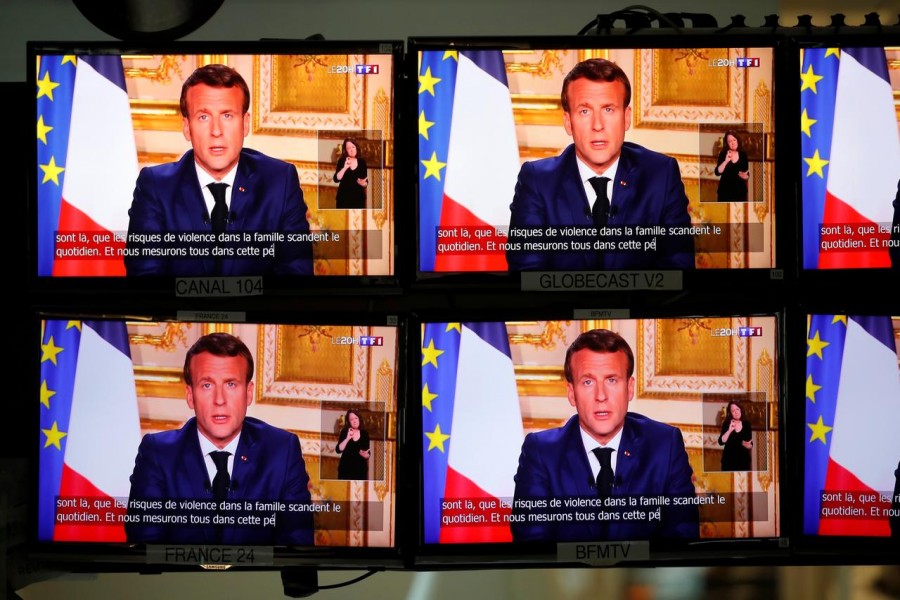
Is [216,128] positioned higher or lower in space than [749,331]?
higher

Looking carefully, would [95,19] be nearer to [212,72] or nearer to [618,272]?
[212,72]

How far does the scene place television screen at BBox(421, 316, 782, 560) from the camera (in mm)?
1646

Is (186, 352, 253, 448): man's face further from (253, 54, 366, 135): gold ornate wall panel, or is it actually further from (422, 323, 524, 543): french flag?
(253, 54, 366, 135): gold ornate wall panel

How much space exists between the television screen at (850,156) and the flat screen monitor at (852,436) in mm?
146

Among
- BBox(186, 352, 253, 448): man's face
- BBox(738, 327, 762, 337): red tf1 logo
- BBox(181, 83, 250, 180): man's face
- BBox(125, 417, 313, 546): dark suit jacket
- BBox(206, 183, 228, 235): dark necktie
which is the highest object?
BBox(181, 83, 250, 180): man's face

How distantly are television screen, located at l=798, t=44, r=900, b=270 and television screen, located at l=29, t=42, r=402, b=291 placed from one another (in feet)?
2.66

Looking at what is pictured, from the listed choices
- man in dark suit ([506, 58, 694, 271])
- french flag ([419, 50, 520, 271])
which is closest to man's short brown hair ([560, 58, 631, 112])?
man in dark suit ([506, 58, 694, 271])

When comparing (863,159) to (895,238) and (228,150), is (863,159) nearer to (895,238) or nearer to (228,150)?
(895,238)

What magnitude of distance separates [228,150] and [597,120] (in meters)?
0.72

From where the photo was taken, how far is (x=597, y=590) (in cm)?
222

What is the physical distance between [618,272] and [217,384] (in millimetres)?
803

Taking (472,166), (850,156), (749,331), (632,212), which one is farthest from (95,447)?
(850,156)

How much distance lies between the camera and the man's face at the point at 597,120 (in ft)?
5.44

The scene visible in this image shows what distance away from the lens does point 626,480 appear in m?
1.65
